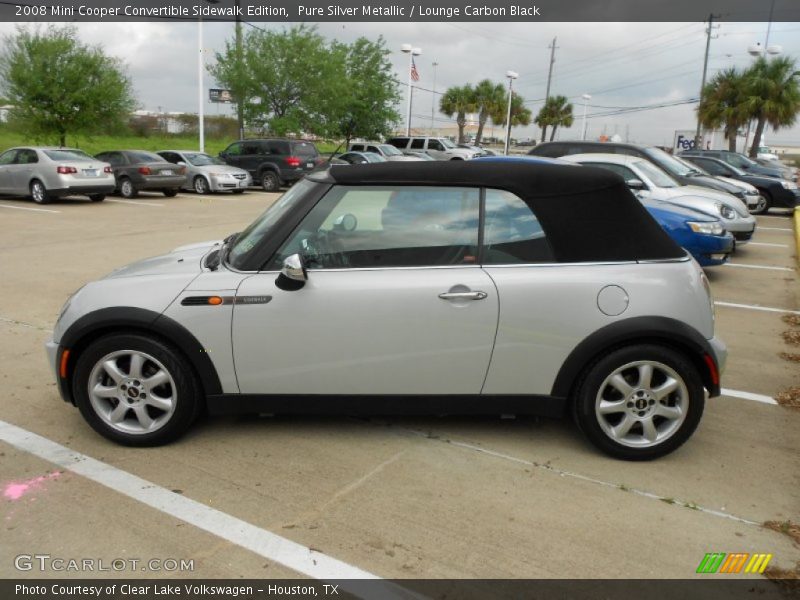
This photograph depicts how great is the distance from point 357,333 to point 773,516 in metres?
2.22

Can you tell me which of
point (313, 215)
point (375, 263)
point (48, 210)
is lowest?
point (48, 210)

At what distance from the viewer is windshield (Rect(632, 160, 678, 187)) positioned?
32.8 ft

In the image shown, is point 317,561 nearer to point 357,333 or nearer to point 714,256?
point 357,333

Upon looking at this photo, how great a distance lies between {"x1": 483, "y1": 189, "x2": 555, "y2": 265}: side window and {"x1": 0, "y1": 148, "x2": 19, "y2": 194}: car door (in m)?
17.4

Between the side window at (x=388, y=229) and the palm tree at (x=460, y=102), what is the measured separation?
184 ft

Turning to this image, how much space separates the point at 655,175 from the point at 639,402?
7667mm

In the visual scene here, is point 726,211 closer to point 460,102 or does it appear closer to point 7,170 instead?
point 7,170

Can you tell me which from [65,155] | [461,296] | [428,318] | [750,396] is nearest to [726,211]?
→ [750,396]

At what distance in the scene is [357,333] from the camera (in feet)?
11.3

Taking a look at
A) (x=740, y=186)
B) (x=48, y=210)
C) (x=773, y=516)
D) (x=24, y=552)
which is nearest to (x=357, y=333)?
(x=24, y=552)

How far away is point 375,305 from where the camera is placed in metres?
3.40

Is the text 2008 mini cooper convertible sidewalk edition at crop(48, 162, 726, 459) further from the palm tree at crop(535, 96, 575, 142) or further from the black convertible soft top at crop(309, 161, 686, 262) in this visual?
the palm tree at crop(535, 96, 575, 142)

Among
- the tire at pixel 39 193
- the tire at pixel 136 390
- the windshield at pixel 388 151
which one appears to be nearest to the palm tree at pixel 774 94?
the windshield at pixel 388 151

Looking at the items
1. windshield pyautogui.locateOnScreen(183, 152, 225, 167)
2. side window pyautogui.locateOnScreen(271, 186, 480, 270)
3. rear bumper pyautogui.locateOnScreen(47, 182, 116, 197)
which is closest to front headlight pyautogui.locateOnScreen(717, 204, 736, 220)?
side window pyautogui.locateOnScreen(271, 186, 480, 270)
